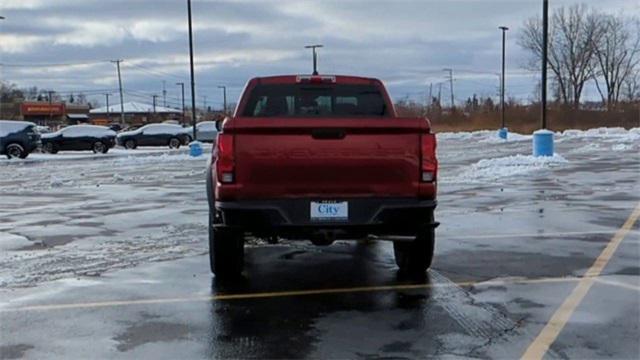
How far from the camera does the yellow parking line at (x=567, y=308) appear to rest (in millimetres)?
5262

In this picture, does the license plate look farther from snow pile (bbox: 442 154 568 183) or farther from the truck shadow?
snow pile (bbox: 442 154 568 183)

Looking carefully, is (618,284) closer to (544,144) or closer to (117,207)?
(117,207)

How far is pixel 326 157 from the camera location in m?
6.44

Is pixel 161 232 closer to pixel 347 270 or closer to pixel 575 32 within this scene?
pixel 347 270

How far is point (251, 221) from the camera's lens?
648cm

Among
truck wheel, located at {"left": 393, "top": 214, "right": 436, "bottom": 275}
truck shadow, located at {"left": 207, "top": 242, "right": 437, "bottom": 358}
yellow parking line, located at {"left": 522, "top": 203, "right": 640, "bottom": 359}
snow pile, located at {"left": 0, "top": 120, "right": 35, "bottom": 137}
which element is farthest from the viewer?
snow pile, located at {"left": 0, "top": 120, "right": 35, "bottom": 137}

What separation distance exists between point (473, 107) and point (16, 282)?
84509 mm

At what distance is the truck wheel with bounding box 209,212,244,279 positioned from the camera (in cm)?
730

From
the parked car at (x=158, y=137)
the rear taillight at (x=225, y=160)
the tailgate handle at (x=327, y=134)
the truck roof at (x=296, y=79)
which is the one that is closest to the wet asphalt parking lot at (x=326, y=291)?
the rear taillight at (x=225, y=160)

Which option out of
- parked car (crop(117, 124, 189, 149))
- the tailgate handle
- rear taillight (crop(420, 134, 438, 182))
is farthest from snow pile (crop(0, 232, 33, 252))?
parked car (crop(117, 124, 189, 149))

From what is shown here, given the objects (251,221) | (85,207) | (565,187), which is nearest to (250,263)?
(251,221)

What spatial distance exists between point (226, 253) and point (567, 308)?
3.16 meters

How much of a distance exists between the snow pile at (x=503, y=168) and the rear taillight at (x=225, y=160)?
13252 millimetres

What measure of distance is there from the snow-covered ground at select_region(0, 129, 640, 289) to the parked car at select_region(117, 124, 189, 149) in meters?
19.0
